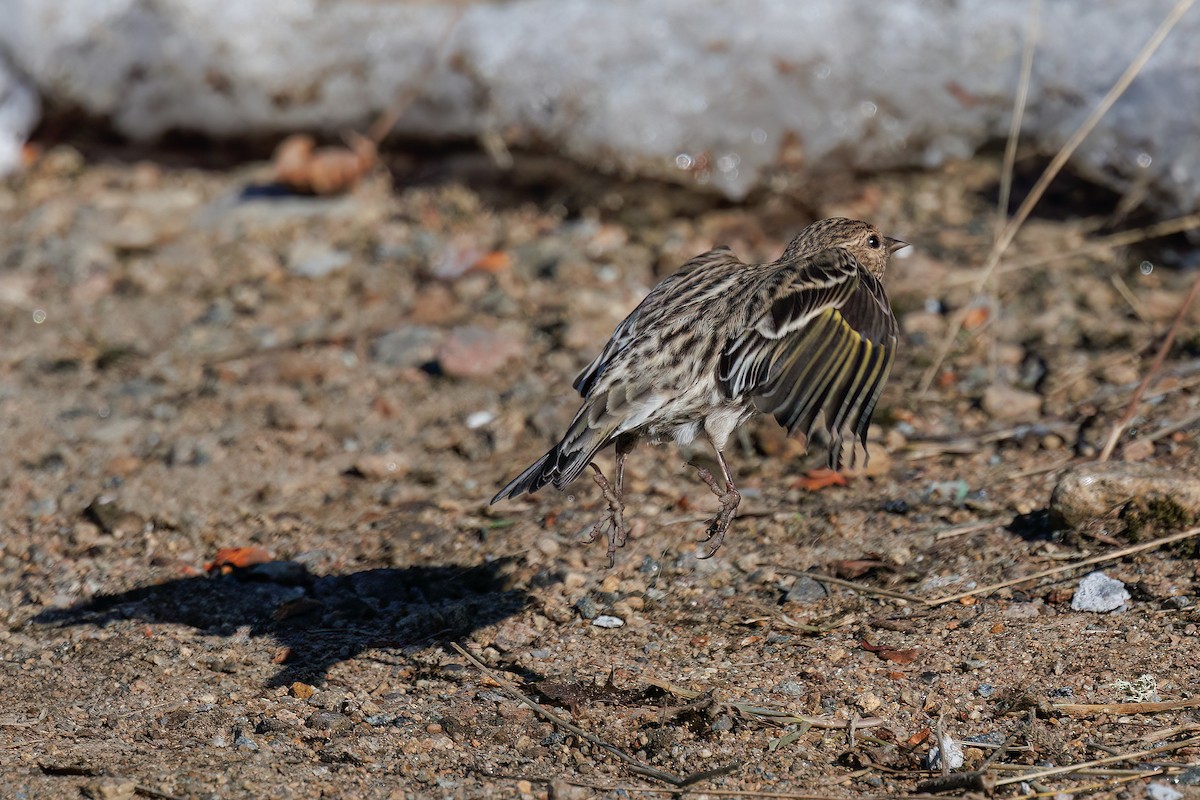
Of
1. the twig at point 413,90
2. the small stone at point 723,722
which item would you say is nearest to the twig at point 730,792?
the small stone at point 723,722

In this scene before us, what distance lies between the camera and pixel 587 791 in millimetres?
3811

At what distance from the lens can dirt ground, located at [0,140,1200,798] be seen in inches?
159

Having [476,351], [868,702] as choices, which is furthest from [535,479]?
[476,351]

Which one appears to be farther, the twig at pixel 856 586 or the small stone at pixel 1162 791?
the twig at pixel 856 586

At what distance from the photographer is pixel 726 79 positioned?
773 centimetres

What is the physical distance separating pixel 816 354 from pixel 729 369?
280 millimetres

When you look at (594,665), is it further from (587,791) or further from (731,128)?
(731,128)

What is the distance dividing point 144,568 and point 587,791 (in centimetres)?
228

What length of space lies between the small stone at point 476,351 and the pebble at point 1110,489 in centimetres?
Result: 274

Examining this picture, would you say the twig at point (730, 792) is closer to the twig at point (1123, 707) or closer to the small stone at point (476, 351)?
the twig at point (1123, 707)

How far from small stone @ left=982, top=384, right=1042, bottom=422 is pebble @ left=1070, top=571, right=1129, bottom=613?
55.2 inches

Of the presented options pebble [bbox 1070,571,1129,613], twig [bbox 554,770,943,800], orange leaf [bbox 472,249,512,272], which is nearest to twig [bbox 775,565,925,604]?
pebble [bbox 1070,571,1129,613]

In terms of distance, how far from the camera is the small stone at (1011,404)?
5.98 m

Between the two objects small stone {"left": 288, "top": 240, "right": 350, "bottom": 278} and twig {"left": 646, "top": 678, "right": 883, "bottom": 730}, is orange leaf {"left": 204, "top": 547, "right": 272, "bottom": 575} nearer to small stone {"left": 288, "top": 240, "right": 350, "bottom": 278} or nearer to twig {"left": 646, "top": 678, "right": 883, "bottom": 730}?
twig {"left": 646, "top": 678, "right": 883, "bottom": 730}
